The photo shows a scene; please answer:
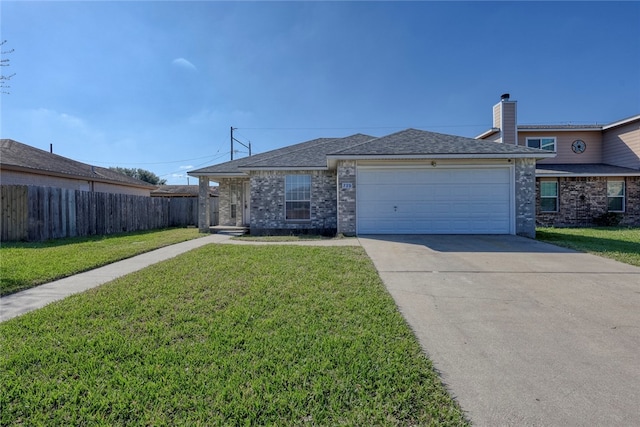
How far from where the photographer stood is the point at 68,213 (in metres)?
10.7

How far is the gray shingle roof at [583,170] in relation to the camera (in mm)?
13992

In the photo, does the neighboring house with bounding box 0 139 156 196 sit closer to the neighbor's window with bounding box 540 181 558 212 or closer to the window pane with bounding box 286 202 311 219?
the window pane with bounding box 286 202 311 219

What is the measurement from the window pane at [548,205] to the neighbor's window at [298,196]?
1208cm

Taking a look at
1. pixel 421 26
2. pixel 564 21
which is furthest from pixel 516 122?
pixel 421 26

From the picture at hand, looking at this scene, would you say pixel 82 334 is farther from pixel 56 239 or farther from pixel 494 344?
pixel 56 239

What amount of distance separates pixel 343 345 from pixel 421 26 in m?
13.1

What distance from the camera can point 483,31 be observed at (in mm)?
11453

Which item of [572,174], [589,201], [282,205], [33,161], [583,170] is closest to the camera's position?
[282,205]

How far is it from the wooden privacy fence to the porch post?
12.1ft

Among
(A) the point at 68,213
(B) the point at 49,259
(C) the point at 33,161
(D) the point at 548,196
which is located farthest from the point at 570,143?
(C) the point at 33,161

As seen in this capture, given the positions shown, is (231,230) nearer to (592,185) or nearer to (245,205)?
(245,205)

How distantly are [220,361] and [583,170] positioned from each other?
19.0 meters

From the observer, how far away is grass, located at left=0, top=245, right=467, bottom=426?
6.32 feet

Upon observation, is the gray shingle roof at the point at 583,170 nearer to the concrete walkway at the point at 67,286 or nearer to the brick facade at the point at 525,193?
the brick facade at the point at 525,193
